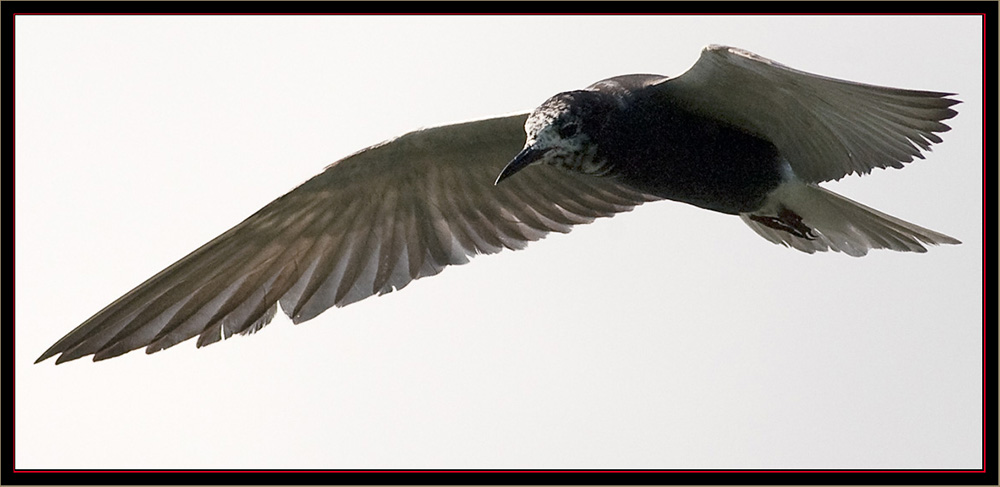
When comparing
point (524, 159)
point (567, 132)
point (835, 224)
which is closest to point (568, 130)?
point (567, 132)

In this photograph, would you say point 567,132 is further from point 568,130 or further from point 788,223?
point 788,223

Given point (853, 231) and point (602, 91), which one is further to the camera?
point (853, 231)

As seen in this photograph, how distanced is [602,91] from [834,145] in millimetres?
1151

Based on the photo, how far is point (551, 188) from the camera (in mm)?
7785

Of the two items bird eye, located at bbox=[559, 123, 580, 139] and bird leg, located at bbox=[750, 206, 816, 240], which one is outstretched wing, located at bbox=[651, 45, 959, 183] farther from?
bird eye, located at bbox=[559, 123, 580, 139]

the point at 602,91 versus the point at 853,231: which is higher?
the point at 602,91

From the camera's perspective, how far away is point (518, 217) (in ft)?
25.4

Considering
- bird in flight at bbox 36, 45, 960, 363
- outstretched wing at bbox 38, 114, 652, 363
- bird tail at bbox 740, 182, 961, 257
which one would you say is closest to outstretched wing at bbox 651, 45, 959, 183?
bird in flight at bbox 36, 45, 960, 363

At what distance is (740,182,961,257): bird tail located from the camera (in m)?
7.14

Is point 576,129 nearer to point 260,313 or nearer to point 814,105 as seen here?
point 814,105

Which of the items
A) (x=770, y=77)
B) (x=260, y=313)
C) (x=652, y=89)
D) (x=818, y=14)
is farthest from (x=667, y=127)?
(x=260, y=313)

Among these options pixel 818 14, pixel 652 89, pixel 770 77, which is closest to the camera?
pixel 770 77

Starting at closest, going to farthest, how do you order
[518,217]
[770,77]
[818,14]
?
[770,77], [818,14], [518,217]

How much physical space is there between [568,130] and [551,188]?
4.77 ft
